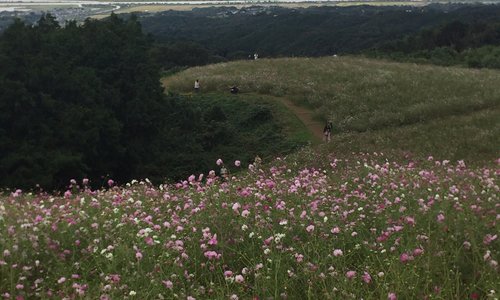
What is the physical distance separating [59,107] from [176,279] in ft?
71.4

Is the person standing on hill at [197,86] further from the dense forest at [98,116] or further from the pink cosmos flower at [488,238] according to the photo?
the pink cosmos flower at [488,238]

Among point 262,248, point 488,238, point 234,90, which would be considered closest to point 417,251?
point 488,238

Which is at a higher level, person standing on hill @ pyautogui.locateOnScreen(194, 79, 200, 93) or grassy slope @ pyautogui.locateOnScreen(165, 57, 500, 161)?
grassy slope @ pyautogui.locateOnScreen(165, 57, 500, 161)

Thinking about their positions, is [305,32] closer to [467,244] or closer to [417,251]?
[467,244]

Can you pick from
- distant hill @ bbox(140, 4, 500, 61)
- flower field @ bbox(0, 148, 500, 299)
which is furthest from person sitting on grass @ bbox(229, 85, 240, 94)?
distant hill @ bbox(140, 4, 500, 61)

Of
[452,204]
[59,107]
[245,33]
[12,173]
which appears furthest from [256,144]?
[245,33]

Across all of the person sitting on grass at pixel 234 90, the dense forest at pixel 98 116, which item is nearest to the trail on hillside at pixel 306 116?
the dense forest at pixel 98 116

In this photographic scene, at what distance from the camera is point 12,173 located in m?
21.8

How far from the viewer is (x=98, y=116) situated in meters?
24.5

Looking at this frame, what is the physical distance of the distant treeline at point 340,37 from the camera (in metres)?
63.8

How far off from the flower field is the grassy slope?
17447mm

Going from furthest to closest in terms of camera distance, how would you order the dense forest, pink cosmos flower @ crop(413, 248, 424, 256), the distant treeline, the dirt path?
1. the distant treeline
2. the dirt path
3. the dense forest
4. pink cosmos flower @ crop(413, 248, 424, 256)

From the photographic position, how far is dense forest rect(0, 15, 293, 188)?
22891mm

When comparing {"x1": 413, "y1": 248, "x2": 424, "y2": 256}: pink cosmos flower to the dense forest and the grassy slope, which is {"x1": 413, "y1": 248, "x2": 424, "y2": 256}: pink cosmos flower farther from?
the grassy slope
